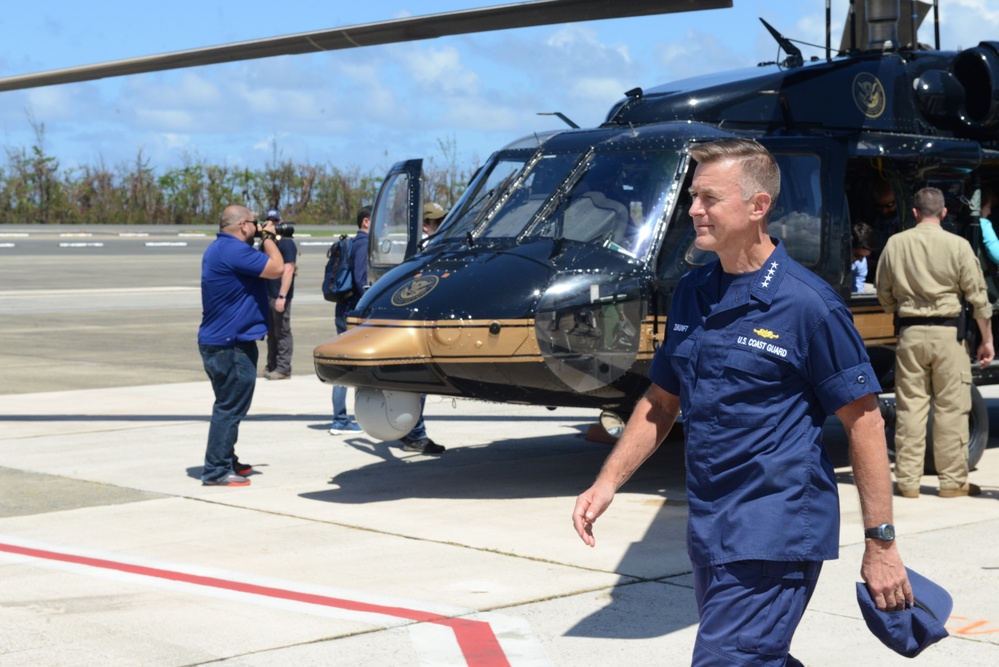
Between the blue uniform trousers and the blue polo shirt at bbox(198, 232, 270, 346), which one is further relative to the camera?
the blue polo shirt at bbox(198, 232, 270, 346)

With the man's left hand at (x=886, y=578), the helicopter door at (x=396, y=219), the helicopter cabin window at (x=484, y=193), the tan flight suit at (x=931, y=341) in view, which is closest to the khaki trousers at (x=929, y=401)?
the tan flight suit at (x=931, y=341)

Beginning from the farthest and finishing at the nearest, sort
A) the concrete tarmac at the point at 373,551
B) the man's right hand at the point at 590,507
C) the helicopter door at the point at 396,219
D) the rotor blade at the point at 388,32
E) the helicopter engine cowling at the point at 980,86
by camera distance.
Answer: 1. the helicopter engine cowling at the point at 980,86
2. the helicopter door at the point at 396,219
3. the rotor blade at the point at 388,32
4. the concrete tarmac at the point at 373,551
5. the man's right hand at the point at 590,507

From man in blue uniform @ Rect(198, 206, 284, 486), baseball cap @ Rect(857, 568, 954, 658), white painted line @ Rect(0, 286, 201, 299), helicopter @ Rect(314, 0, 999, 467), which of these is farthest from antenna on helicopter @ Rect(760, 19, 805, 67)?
white painted line @ Rect(0, 286, 201, 299)

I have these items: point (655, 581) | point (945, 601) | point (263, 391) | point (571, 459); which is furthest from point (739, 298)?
point (263, 391)

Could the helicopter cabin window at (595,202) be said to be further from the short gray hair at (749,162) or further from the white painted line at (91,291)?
the white painted line at (91,291)

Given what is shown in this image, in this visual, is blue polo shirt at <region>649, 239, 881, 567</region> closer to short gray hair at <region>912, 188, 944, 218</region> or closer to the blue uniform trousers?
the blue uniform trousers

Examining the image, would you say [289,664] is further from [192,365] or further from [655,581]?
[192,365]

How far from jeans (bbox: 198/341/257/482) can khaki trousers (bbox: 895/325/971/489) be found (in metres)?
4.30

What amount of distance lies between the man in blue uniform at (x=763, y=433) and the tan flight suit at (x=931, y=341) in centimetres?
525

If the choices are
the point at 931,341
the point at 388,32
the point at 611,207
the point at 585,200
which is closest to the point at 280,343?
the point at 585,200

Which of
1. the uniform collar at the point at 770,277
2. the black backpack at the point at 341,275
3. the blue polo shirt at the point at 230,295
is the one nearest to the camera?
the uniform collar at the point at 770,277

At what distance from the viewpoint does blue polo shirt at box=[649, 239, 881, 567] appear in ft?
12.0

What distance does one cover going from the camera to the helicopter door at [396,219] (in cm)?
988

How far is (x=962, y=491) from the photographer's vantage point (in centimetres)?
895
